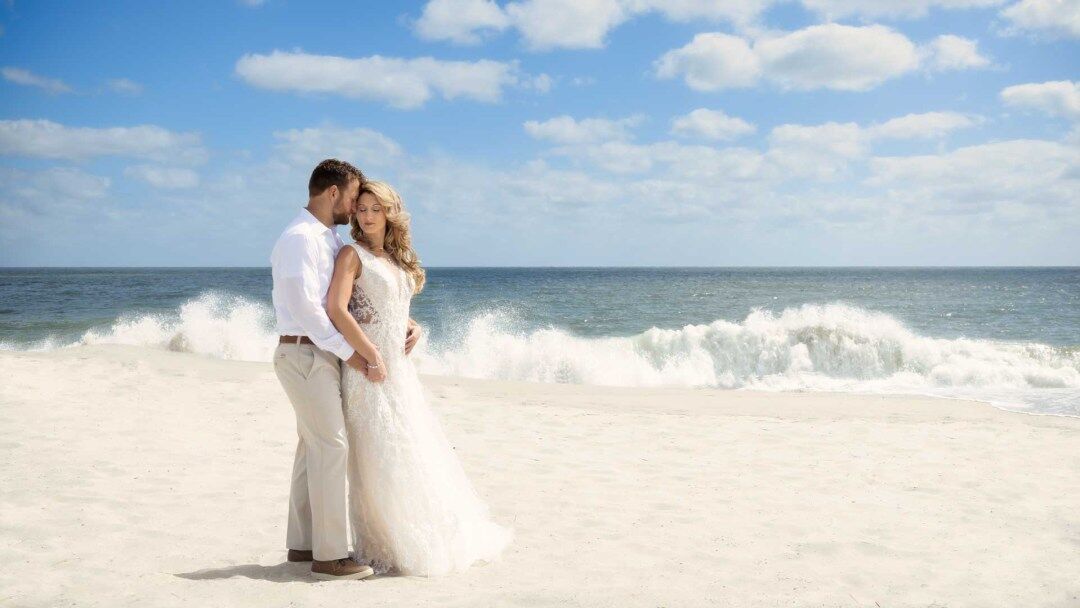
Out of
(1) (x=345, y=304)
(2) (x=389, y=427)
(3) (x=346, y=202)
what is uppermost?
(3) (x=346, y=202)

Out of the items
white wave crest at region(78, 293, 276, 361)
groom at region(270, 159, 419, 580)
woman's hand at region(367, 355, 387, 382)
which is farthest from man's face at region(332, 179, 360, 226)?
white wave crest at region(78, 293, 276, 361)

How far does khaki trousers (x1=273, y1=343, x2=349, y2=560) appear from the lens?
3.94 meters

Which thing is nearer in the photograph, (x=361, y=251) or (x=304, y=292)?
(x=304, y=292)

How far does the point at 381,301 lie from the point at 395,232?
394 mm

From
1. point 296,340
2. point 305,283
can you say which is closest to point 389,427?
point 296,340

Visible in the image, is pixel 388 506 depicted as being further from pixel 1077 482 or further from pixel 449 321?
pixel 449 321

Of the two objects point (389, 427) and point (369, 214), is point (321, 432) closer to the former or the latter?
point (389, 427)

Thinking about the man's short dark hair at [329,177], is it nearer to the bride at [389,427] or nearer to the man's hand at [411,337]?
the bride at [389,427]

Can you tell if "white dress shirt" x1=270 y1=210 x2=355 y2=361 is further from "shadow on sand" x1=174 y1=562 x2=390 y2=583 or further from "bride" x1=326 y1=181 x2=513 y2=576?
"shadow on sand" x1=174 y1=562 x2=390 y2=583

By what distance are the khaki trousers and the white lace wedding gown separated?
0.42 ft

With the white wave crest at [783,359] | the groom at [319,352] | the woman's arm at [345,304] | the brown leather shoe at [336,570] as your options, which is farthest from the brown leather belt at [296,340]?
the white wave crest at [783,359]

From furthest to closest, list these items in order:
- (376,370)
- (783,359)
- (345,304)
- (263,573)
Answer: (783,359), (263,573), (376,370), (345,304)

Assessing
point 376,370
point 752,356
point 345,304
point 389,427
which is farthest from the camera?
point 752,356

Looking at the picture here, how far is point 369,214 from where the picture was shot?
409 centimetres
